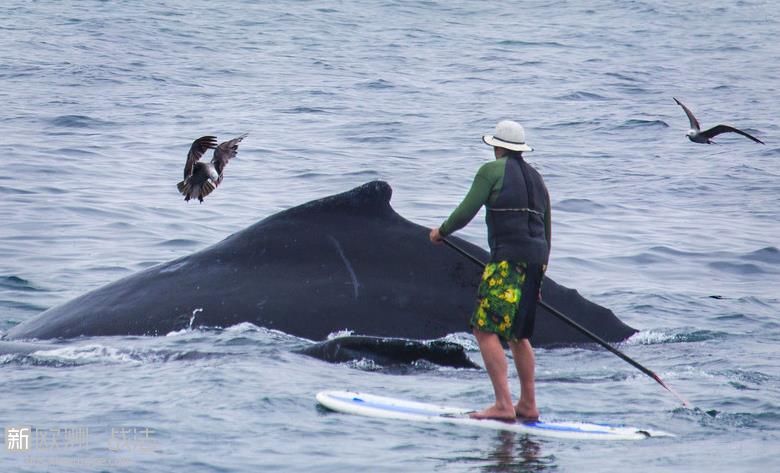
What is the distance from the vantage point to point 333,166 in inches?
818

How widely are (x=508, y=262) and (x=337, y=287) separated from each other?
166 cm

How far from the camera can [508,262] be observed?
769 cm

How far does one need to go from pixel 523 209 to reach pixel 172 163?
13.6 m

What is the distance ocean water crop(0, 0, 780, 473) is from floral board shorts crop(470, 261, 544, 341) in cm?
55

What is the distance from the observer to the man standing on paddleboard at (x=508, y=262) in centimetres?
766

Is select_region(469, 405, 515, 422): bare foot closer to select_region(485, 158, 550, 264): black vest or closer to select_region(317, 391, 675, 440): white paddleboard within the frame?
select_region(317, 391, 675, 440): white paddleboard

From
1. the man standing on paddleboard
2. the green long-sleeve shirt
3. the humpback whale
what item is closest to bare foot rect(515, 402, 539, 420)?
the man standing on paddleboard

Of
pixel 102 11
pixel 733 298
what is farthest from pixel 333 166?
pixel 102 11

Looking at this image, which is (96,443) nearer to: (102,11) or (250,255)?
(250,255)

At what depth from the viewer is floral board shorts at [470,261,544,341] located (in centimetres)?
766

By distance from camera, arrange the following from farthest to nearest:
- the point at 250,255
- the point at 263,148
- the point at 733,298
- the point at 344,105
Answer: the point at 344,105, the point at 263,148, the point at 733,298, the point at 250,255

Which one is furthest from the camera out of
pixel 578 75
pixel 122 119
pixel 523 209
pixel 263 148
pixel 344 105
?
pixel 578 75

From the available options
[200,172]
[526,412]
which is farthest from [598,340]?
[200,172]

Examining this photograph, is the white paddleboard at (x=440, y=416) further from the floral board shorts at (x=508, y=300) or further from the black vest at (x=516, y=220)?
the black vest at (x=516, y=220)
